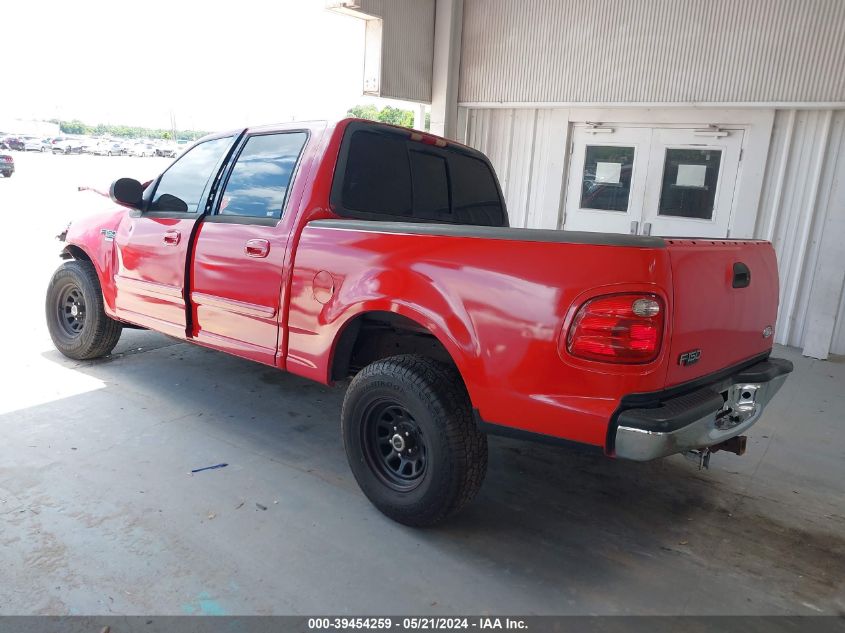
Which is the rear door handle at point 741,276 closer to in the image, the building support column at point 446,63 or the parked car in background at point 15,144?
the building support column at point 446,63

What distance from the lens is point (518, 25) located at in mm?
8172

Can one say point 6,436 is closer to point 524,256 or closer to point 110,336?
point 110,336

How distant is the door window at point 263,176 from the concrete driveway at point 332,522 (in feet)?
4.77

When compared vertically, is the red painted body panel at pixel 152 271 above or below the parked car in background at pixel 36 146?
below

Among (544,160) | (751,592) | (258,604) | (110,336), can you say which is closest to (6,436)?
(110,336)

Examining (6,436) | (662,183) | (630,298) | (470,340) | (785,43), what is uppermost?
(785,43)

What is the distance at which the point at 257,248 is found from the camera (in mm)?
3504

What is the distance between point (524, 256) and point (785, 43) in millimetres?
5698

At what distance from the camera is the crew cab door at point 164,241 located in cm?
405

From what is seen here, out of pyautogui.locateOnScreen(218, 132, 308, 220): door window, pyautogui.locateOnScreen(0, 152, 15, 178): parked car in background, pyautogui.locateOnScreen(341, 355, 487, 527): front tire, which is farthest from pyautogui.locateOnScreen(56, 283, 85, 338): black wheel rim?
pyautogui.locateOnScreen(0, 152, 15, 178): parked car in background

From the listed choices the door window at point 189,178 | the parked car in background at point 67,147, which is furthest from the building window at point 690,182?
the parked car in background at point 67,147

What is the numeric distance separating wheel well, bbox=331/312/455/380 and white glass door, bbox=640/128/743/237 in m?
5.00

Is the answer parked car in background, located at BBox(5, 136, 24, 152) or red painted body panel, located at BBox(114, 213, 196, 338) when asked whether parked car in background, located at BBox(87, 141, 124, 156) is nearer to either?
parked car in background, located at BBox(5, 136, 24, 152)

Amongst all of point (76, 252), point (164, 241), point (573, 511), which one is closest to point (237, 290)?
point (164, 241)
